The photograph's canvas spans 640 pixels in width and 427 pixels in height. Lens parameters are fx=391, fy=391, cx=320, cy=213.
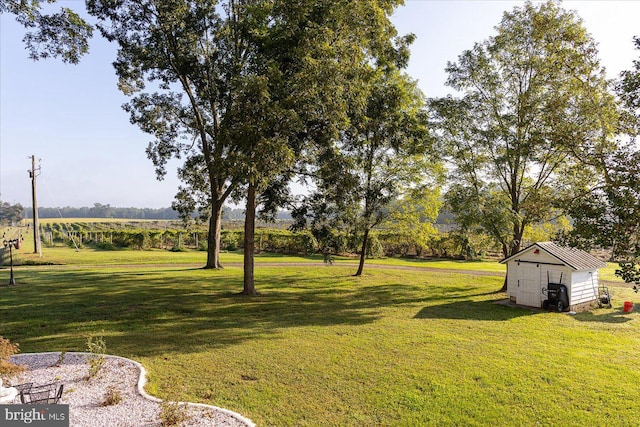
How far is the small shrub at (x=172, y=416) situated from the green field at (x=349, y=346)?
953 mm

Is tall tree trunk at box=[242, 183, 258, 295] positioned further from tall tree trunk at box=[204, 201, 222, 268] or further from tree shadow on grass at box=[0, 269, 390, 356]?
tall tree trunk at box=[204, 201, 222, 268]

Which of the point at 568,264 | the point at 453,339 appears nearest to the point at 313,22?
the point at 453,339

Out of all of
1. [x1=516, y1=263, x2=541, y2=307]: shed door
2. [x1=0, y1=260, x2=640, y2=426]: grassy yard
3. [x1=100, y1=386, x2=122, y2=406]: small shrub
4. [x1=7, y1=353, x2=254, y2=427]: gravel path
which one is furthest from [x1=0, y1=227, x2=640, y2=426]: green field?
[x1=516, y1=263, x2=541, y2=307]: shed door

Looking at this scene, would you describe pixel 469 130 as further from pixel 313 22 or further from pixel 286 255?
pixel 286 255

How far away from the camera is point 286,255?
1446 inches

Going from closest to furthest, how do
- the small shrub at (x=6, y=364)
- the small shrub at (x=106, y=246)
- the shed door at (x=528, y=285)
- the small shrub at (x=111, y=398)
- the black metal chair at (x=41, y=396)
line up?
the black metal chair at (x=41, y=396) → the small shrub at (x=6, y=364) → the small shrub at (x=111, y=398) → the shed door at (x=528, y=285) → the small shrub at (x=106, y=246)

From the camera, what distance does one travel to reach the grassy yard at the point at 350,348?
7062 millimetres

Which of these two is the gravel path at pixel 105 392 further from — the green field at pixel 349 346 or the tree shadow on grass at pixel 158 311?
the tree shadow on grass at pixel 158 311

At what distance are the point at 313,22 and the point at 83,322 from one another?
12807 mm

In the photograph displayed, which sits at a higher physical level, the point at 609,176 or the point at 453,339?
the point at 609,176

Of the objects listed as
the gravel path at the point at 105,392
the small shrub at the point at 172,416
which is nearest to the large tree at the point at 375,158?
the gravel path at the point at 105,392

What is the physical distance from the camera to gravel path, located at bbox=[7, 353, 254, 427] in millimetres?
5945

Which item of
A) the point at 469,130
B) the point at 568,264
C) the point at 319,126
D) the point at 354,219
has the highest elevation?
the point at 469,130

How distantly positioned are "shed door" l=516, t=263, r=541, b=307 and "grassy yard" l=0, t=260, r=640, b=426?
4.14 ft
